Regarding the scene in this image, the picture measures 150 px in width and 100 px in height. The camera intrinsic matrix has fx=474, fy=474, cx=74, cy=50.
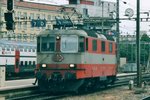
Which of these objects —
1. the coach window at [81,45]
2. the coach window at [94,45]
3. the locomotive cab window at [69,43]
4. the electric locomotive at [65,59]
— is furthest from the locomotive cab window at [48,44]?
the coach window at [94,45]

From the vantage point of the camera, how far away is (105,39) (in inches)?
1120

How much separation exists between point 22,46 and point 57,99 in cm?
2299

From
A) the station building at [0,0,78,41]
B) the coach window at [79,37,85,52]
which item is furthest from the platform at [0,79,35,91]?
the station building at [0,0,78,41]

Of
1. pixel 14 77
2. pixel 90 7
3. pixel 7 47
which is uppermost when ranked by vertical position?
pixel 90 7

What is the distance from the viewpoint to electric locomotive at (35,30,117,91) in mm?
24266

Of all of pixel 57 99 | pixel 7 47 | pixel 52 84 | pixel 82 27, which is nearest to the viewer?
pixel 57 99

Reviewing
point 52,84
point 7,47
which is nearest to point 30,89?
point 52,84

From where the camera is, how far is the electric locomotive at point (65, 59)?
24266 millimetres

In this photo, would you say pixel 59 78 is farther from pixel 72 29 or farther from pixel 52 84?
pixel 72 29

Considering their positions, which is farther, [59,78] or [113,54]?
[113,54]

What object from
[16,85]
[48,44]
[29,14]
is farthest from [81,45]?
[29,14]

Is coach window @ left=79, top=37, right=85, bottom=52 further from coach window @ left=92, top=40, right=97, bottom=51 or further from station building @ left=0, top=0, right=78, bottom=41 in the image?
station building @ left=0, top=0, right=78, bottom=41

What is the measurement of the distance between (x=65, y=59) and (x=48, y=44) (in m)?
1.37

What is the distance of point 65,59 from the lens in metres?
24.4
